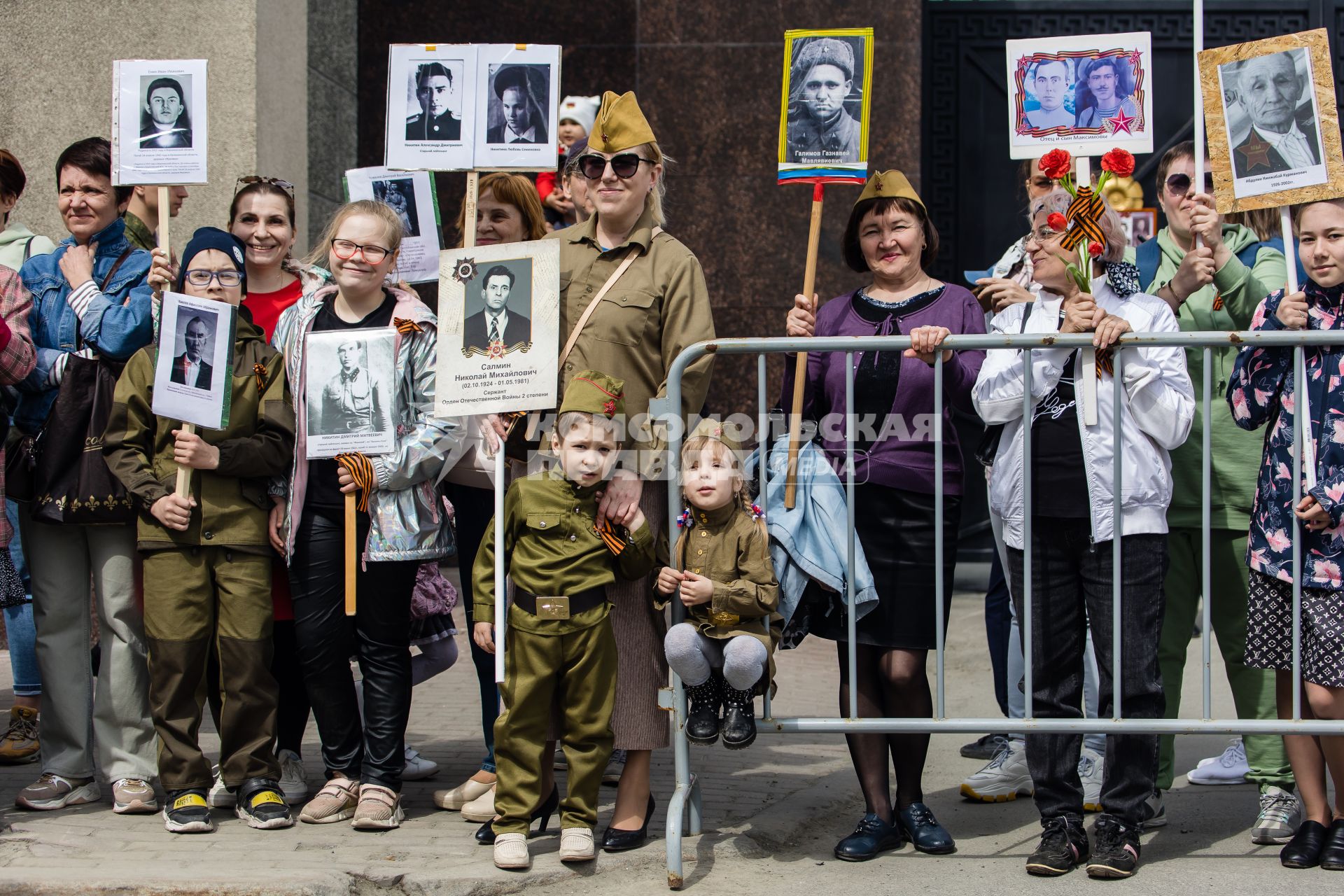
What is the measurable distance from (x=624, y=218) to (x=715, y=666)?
1438mm

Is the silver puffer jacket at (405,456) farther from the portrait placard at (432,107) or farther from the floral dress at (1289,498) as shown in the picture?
the floral dress at (1289,498)

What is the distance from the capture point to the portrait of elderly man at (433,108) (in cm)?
521

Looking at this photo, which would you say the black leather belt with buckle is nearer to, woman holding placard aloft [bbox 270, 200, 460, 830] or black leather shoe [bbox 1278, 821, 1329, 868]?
woman holding placard aloft [bbox 270, 200, 460, 830]

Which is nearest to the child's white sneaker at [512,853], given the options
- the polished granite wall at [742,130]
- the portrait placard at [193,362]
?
the portrait placard at [193,362]

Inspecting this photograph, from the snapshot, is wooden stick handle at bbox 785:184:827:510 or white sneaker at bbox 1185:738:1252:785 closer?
wooden stick handle at bbox 785:184:827:510

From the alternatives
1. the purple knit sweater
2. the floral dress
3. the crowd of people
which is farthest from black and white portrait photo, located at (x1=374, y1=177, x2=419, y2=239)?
the floral dress

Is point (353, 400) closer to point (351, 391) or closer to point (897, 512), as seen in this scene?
point (351, 391)

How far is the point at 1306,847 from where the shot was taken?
4598 mm

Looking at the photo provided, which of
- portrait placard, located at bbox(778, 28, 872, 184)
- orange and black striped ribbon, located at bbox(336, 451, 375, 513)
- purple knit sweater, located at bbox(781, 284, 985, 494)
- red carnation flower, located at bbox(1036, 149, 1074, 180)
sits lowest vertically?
orange and black striped ribbon, located at bbox(336, 451, 375, 513)

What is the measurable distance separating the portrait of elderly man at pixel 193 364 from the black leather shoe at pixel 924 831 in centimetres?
259

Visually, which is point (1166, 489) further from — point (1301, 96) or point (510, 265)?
→ point (510, 265)

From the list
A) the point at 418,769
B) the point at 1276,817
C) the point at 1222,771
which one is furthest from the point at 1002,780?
the point at 418,769

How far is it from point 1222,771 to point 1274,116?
237cm

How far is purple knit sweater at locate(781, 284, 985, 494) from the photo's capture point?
189 inches
